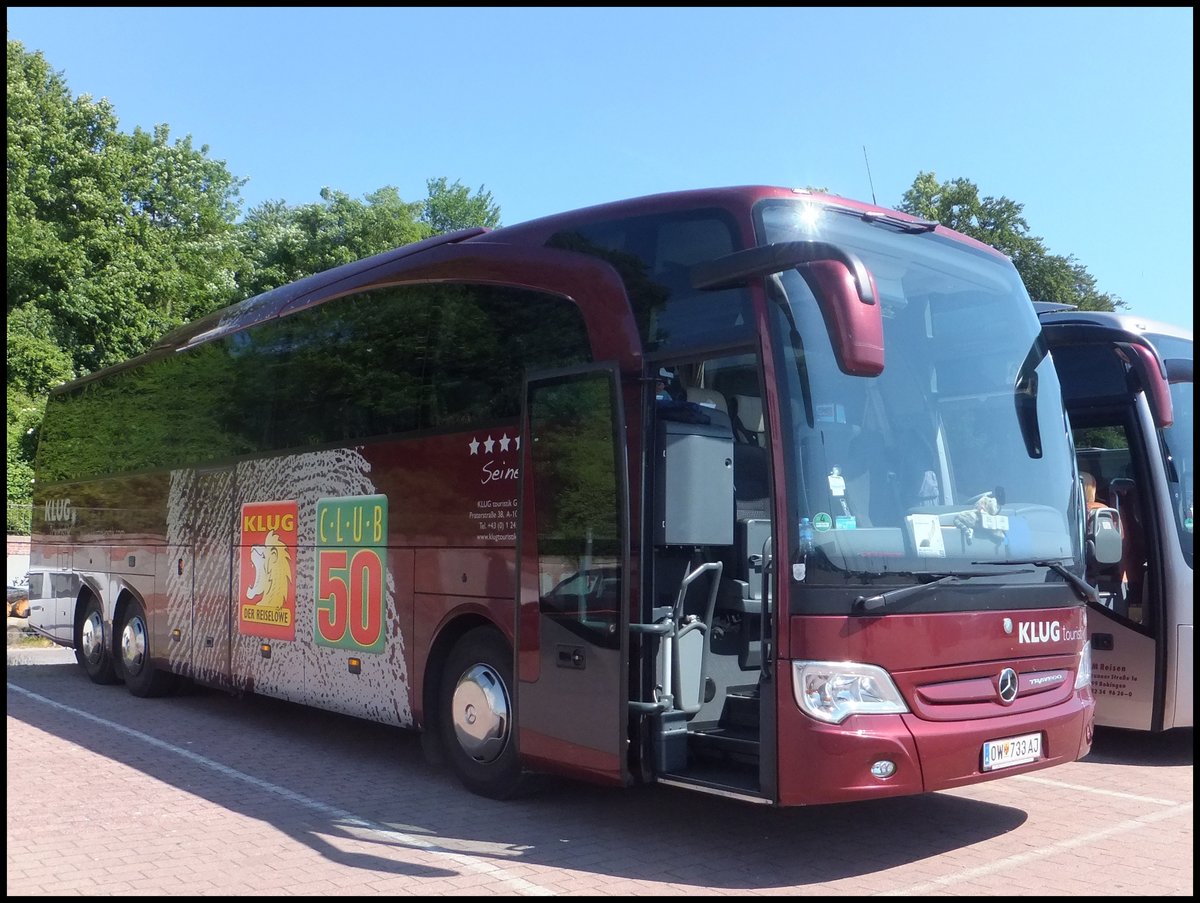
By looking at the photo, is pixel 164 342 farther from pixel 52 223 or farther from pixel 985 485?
pixel 52 223

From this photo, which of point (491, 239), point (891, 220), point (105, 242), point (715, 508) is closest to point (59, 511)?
point (491, 239)

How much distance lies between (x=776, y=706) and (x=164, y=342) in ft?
33.2

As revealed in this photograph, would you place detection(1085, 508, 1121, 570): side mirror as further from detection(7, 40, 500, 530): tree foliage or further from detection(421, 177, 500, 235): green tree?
detection(421, 177, 500, 235): green tree

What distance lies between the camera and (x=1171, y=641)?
9367 mm

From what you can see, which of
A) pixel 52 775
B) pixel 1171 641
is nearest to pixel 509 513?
pixel 52 775

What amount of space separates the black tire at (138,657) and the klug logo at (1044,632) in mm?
9439

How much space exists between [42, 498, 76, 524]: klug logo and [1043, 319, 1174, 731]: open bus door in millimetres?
11877

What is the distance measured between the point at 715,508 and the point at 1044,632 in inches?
75.7

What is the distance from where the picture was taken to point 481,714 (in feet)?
26.0

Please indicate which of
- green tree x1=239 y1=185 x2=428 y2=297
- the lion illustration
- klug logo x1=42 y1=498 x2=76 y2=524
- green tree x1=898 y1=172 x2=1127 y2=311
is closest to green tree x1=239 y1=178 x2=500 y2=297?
green tree x1=239 y1=185 x2=428 y2=297

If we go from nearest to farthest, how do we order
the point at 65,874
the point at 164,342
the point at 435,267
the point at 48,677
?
the point at 65,874 < the point at 435,267 < the point at 164,342 < the point at 48,677

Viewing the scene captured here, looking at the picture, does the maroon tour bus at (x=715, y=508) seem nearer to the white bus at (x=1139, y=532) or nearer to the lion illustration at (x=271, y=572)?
the lion illustration at (x=271, y=572)

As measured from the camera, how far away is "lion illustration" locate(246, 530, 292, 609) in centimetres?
1044

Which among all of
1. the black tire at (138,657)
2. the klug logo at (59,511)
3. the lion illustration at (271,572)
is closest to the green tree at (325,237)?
the klug logo at (59,511)
